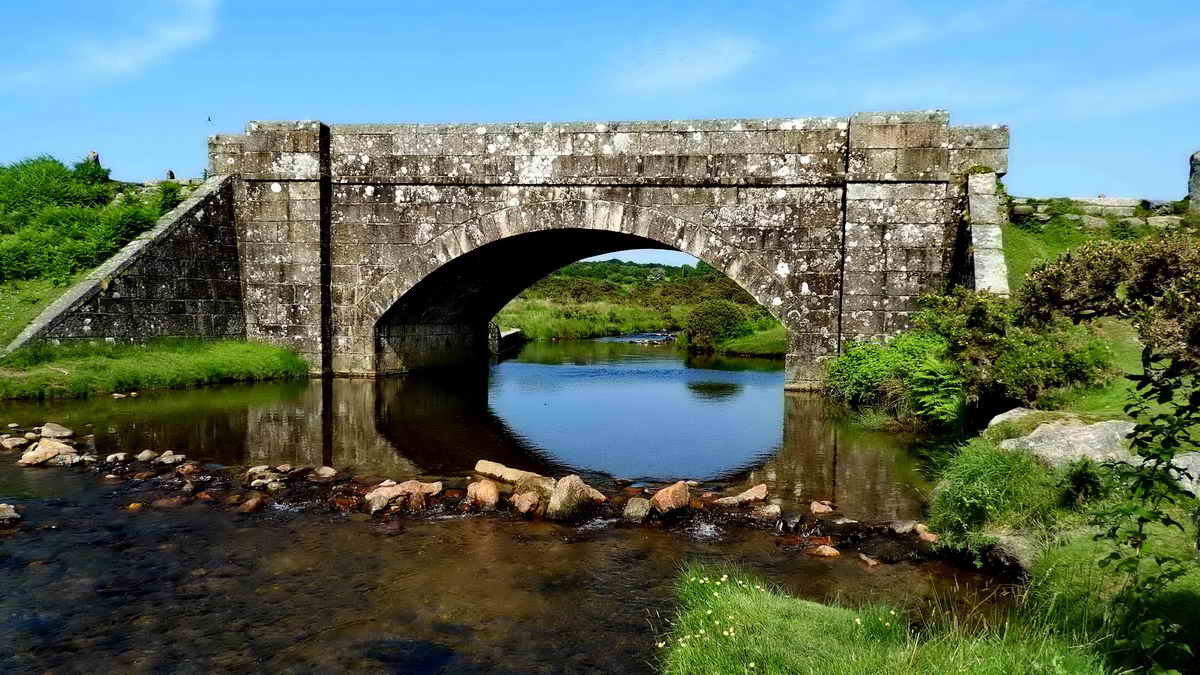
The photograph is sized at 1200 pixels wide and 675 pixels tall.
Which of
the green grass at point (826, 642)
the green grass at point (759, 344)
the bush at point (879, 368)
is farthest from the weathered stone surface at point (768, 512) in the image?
the green grass at point (759, 344)

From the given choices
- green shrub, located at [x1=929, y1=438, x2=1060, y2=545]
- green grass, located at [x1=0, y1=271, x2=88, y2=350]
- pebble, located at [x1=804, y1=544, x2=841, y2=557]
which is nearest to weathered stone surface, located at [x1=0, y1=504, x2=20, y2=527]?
pebble, located at [x1=804, y1=544, x2=841, y2=557]

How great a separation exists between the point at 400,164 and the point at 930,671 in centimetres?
1462

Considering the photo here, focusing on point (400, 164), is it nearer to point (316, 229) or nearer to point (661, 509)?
point (316, 229)

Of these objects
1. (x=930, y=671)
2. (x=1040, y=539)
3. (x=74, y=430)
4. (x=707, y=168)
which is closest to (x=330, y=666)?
(x=930, y=671)

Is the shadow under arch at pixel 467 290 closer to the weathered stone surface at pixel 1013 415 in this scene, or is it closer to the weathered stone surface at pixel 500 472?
the weathered stone surface at pixel 1013 415

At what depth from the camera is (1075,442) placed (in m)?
6.73

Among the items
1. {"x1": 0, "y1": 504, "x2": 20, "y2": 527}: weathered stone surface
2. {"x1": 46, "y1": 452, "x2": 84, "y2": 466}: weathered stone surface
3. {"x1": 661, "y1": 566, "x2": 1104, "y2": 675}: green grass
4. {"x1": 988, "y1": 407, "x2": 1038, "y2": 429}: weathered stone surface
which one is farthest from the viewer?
{"x1": 46, "y1": 452, "x2": 84, "y2": 466}: weathered stone surface

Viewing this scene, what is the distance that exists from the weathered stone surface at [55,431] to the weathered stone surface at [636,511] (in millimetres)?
7859

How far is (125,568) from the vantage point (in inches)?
239

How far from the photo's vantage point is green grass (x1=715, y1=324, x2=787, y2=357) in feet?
99.2

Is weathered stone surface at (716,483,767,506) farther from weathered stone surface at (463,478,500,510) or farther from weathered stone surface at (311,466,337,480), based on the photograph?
weathered stone surface at (311,466,337,480)

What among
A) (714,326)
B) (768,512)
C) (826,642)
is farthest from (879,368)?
(714,326)

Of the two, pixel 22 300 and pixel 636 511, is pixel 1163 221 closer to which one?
pixel 636 511

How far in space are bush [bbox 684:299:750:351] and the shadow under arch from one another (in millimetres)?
13295
